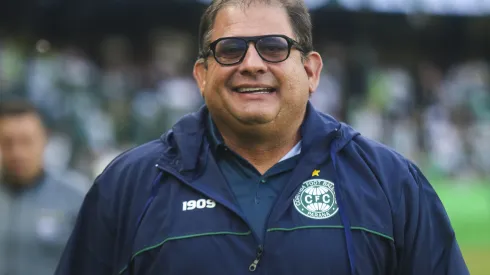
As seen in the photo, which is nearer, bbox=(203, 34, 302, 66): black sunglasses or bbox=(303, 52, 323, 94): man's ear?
bbox=(203, 34, 302, 66): black sunglasses

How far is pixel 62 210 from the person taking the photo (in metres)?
5.73

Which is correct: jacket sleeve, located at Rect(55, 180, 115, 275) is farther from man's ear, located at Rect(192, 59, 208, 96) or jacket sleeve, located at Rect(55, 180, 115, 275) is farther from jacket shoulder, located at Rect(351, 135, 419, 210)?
jacket shoulder, located at Rect(351, 135, 419, 210)

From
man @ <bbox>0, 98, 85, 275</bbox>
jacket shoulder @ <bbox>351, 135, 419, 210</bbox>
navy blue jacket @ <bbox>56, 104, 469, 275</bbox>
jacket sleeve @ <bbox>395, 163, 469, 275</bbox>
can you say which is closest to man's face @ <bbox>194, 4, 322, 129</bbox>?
navy blue jacket @ <bbox>56, 104, 469, 275</bbox>

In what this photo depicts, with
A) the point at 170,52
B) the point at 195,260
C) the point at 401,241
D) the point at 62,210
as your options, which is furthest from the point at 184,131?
the point at 170,52

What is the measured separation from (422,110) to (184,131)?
15.1 metres

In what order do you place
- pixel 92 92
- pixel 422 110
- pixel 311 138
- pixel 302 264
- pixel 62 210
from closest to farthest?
1. pixel 302 264
2. pixel 311 138
3. pixel 62 210
4. pixel 92 92
5. pixel 422 110

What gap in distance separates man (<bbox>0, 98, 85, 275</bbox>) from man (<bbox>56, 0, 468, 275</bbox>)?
2.45 m

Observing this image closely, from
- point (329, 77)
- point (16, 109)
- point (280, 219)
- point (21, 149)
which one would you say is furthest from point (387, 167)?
point (329, 77)

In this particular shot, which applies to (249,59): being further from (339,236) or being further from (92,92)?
(92,92)

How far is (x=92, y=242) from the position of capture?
3.21m

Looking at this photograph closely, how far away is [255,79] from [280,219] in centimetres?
48

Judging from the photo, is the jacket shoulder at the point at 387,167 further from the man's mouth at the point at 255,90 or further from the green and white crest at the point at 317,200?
the man's mouth at the point at 255,90

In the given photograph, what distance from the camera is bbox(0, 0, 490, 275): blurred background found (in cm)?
1328

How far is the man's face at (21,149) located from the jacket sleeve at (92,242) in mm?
2537
